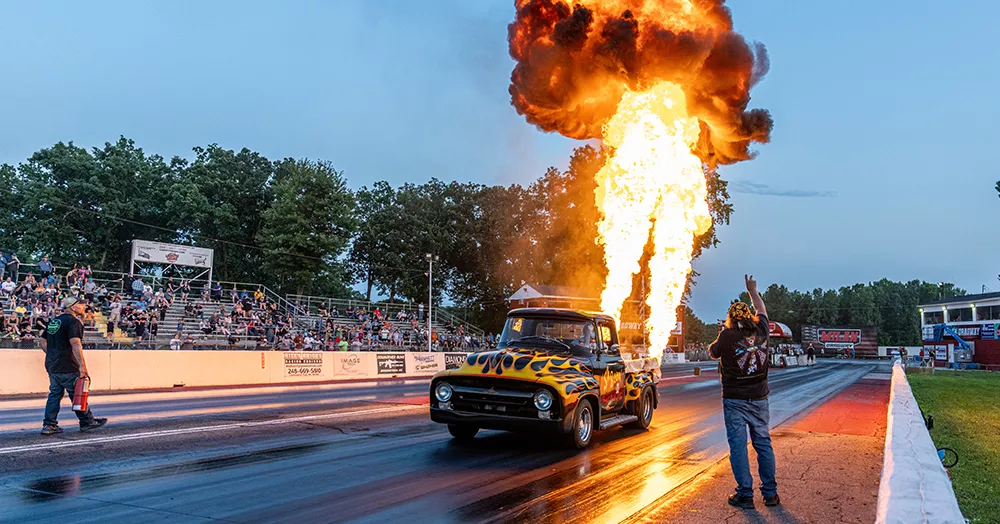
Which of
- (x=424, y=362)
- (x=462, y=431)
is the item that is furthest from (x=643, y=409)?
(x=424, y=362)

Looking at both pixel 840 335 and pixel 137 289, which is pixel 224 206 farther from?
pixel 840 335

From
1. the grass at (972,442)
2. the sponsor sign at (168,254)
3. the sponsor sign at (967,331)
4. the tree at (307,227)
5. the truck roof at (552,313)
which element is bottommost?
the grass at (972,442)

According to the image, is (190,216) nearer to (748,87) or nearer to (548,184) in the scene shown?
(548,184)

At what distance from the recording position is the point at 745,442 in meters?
7.20

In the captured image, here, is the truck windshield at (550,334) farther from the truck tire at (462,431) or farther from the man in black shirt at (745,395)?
the man in black shirt at (745,395)

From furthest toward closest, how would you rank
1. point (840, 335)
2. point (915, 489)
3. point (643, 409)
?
point (840, 335) → point (643, 409) → point (915, 489)

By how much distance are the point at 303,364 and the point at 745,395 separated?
77.8ft

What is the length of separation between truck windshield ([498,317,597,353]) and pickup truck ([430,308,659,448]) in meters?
0.02

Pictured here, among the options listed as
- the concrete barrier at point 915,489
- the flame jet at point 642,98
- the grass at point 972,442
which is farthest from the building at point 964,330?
the concrete barrier at point 915,489

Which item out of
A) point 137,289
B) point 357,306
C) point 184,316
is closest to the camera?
point 137,289

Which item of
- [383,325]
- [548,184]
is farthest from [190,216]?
[548,184]

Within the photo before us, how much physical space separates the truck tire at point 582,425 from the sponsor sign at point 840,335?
102053 mm

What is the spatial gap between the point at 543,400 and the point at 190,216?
168 ft

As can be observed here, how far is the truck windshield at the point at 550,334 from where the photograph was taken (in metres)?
11.6
